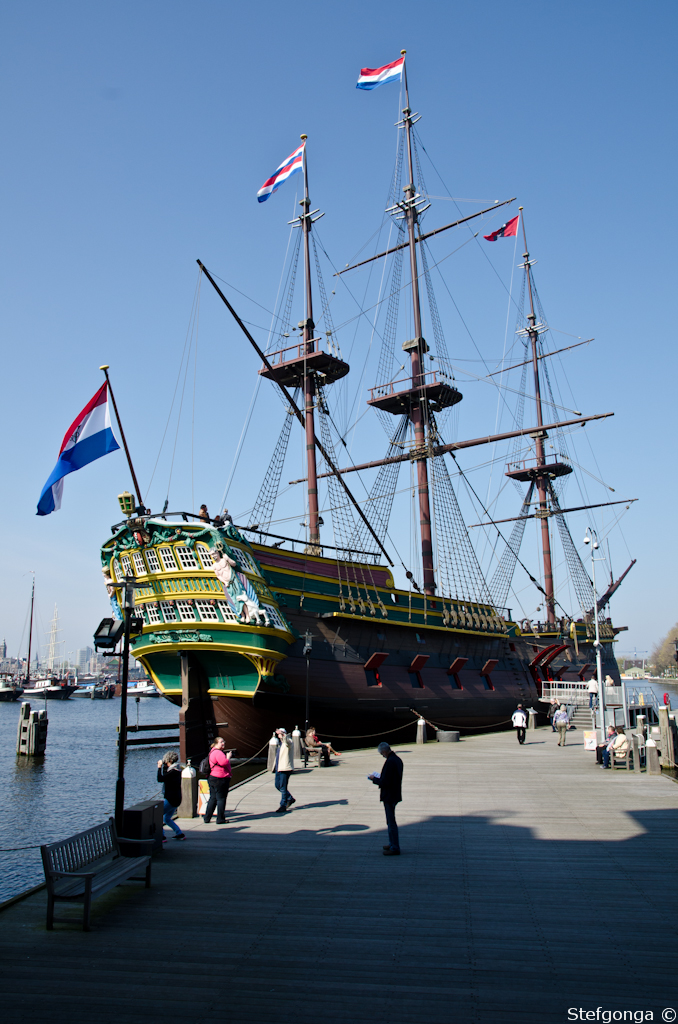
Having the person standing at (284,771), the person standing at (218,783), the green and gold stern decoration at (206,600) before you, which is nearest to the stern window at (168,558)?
the green and gold stern decoration at (206,600)

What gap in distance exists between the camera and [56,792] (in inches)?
1013

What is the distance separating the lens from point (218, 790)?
11.0 meters

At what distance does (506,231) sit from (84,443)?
31089 millimetres

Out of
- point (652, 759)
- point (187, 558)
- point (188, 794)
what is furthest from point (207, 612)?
point (652, 759)

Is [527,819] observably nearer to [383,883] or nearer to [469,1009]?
[383,883]

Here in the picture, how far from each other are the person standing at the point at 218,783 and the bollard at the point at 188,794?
478mm

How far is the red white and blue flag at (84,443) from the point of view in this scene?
1454 centimetres

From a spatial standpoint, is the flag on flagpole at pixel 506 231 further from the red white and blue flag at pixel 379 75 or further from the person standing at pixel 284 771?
the person standing at pixel 284 771

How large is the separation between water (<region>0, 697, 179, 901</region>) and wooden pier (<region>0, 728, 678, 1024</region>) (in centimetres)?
747

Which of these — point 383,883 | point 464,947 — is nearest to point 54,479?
point 383,883

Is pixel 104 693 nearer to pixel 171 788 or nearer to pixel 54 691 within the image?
pixel 54 691

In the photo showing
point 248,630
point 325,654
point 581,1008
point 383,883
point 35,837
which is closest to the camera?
point 581,1008

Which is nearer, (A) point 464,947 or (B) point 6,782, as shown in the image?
(A) point 464,947

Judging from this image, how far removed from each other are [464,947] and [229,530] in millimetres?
15207
